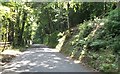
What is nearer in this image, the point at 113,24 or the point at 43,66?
the point at 43,66

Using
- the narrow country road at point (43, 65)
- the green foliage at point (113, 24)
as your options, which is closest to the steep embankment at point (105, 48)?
the green foliage at point (113, 24)

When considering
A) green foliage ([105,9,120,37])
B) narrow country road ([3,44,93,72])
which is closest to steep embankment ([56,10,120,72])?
green foliage ([105,9,120,37])

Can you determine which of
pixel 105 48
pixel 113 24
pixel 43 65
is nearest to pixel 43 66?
pixel 43 65

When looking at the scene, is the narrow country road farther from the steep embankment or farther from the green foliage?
the green foliage

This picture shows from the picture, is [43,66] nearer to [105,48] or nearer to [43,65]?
[43,65]

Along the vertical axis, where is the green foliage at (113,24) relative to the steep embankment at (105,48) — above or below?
above

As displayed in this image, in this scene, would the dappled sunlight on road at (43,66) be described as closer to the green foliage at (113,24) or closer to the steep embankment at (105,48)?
the steep embankment at (105,48)

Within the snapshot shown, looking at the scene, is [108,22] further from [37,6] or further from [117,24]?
[37,6]

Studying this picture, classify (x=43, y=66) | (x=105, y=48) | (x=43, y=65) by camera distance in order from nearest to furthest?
(x=43, y=66)
(x=105, y=48)
(x=43, y=65)

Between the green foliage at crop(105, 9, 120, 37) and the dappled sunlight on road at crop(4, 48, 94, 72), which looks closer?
the dappled sunlight on road at crop(4, 48, 94, 72)

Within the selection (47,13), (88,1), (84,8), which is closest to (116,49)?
(88,1)

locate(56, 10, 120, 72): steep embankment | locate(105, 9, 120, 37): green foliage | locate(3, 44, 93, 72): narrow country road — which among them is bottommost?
locate(3, 44, 93, 72): narrow country road

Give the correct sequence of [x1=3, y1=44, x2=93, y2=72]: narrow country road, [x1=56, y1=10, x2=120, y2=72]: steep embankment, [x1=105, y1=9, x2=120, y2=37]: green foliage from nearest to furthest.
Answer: [x1=56, y1=10, x2=120, y2=72]: steep embankment < [x1=3, y1=44, x2=93, y2=72]: narrow country road < [x1=105, y1=9, x2=120, y2=37]: green foliage

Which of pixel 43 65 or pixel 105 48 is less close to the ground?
pixel 105 48
